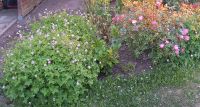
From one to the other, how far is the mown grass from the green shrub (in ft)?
0.70

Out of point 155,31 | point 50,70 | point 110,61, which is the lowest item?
point 110,61

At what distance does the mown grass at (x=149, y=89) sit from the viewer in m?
4.66

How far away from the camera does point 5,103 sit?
469 centimetres

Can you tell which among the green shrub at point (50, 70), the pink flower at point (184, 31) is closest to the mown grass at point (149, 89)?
the green shrub at point (50, 70)

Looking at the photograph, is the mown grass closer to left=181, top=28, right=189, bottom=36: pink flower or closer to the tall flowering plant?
the tall flowering plant

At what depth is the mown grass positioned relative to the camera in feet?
15.3

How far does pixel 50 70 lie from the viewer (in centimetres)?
437

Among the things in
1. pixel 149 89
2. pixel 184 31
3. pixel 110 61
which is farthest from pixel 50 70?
pixel 184 31

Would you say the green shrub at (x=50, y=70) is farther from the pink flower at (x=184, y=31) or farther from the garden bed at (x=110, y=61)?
the pink flower at (x=184, y=31)

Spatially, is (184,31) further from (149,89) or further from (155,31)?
(149,89)

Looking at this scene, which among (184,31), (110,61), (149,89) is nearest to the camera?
(149,89)

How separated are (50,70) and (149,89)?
1.30 meters

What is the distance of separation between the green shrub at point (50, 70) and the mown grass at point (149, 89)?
0.70 feet

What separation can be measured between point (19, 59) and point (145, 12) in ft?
5.97
